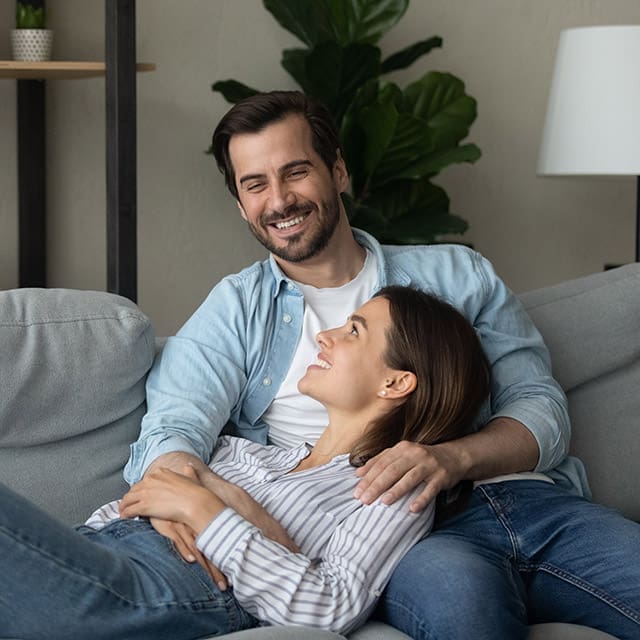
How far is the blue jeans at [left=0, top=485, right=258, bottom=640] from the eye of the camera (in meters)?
1.37

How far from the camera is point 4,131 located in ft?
10.6

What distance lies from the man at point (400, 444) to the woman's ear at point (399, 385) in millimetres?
89

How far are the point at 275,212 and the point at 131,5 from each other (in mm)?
1032

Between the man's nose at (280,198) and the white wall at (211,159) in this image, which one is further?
the white wall at (211,159)

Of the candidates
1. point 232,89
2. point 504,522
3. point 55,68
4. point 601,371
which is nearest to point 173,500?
point 504,522

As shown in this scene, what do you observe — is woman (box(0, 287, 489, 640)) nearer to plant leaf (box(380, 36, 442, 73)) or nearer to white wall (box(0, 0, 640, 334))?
white wall (box(0, 0, 640, 334))

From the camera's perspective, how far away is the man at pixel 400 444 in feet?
5.24

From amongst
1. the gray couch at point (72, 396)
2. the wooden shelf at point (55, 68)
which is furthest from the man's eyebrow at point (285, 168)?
the wooden shelf at point (55, 68)

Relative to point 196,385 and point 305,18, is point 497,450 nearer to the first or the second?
point 196,385

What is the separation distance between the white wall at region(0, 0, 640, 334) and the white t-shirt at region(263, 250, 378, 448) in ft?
4.93

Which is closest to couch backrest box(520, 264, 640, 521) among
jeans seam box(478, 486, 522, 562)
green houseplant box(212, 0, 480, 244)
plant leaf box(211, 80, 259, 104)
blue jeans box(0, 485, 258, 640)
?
jeans seam box(478, 486, 522, 562)

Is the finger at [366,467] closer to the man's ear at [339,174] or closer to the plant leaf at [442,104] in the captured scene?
the man's ear at [339,174]

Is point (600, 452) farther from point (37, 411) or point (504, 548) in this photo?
point (37, 411)

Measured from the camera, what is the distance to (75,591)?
1385mm
